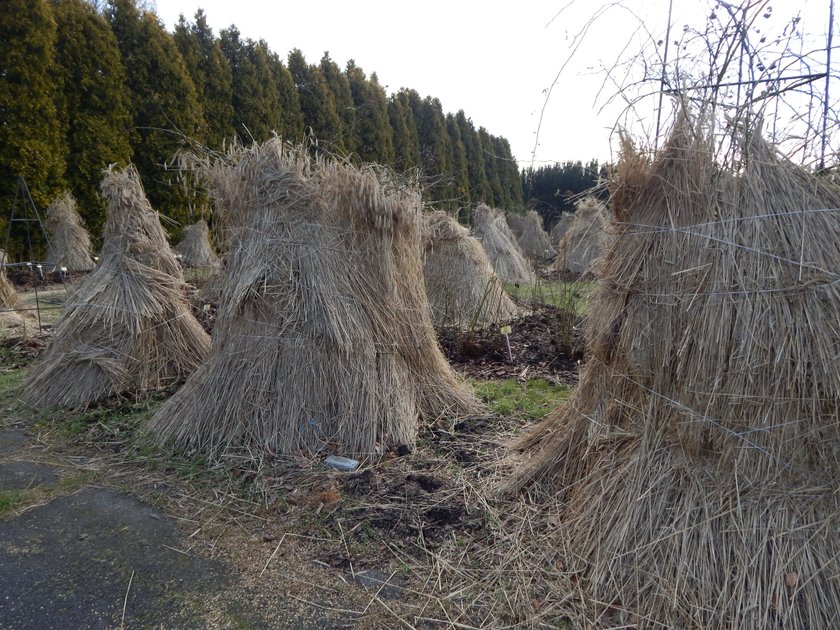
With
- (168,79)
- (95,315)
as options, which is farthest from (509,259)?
(95,315)

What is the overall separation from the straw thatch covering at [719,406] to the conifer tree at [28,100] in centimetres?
1309

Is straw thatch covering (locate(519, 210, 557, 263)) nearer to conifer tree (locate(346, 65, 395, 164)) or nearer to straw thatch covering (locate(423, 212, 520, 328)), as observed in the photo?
conifer tree (locate(346, 65, 395, 164))

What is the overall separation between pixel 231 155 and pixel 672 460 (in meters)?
3.62

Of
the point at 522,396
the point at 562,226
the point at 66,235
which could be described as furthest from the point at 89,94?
the point at 562,226

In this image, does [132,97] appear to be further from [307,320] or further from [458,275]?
[307,320]

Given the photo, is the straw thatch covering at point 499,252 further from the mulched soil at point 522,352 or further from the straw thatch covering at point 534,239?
the mulched soil at point 522,352

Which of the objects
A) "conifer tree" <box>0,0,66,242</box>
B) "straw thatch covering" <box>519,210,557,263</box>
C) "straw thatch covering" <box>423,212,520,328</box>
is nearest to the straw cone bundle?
"straw thatch covering" <box>423,212,520,328</box>

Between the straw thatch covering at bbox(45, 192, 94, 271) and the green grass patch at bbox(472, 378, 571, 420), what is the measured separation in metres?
10.9

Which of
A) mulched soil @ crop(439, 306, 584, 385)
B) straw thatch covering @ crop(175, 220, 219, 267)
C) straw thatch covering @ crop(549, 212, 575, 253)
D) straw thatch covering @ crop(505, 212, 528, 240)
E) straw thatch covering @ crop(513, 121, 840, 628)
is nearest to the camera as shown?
straw thatch covering @ crop(513, 121, 840, 628)

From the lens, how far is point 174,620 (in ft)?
7.24

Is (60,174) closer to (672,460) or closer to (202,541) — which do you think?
(202,541)

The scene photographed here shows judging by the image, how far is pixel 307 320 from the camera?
389 centimetres

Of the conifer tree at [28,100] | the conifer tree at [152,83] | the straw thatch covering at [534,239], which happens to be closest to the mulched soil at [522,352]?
the conifer tree at [152,83]

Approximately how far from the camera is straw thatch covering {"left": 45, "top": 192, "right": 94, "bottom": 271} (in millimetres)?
12195
